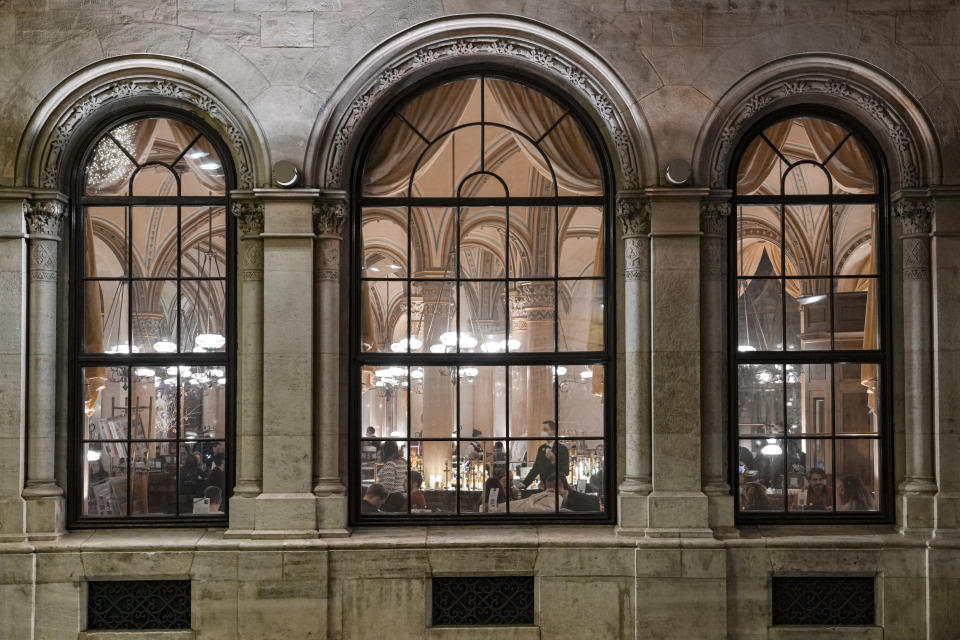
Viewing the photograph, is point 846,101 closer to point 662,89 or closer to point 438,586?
point 662,89

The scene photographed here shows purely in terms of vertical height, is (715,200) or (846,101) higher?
(846,101)

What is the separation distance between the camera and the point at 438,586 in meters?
8.48

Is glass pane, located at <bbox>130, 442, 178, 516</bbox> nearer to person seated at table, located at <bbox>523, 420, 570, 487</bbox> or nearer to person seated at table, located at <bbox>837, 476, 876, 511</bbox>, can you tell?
person seated at table, located at <bbox>523, 420, 570, 487</bbox>

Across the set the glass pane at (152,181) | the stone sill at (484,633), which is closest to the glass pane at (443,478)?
the stone sill at (484,633)

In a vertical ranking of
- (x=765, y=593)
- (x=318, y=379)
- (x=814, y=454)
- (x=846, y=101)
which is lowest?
(x=765, y=593)

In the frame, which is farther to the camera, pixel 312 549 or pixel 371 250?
pixel 371 250

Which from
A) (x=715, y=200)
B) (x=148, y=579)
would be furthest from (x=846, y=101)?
(x=148, y=579)

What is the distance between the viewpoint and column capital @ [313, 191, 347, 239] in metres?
8.41

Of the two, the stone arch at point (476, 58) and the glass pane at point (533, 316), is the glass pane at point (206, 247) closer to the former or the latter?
the stone arch at point (476, 58)

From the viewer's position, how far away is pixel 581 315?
345 inches

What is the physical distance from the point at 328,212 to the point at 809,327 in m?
4.85

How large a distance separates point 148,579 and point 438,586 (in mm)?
2742

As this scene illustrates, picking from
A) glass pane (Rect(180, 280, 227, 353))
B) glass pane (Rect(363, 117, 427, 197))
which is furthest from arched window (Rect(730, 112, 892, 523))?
glass pane (Rect(180, 280, 227, 353))

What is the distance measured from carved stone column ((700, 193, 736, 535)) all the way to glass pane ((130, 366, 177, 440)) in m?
5.16
